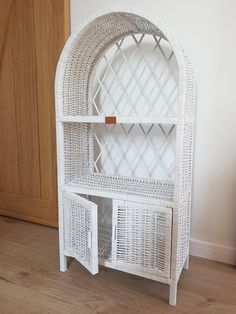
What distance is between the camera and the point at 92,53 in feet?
4.67

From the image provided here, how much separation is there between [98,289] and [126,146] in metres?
0.77

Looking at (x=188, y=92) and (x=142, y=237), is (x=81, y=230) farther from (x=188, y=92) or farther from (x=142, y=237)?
(x=188, y=92)

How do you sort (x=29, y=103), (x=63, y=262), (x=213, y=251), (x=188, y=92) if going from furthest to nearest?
1. (x=29, y=103)
2. (x=213, y=251)
3. (x=63, y=262)
4. (x=188, y=92)

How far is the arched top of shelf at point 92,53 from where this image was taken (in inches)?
42.5

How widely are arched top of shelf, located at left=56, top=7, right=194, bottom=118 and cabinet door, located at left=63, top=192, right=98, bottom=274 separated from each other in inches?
16.8

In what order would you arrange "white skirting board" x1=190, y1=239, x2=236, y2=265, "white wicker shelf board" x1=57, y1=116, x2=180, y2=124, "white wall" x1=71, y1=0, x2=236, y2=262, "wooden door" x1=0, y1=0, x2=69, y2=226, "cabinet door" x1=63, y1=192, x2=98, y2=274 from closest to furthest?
"white wicker shelf board" x1=57, y1=116, x2=180, y2=124 < "cabinet door" x1=63, y1=192, x2=98, y2=274 < "white wall" x1=71, y1=0, x2=236, y2=262 < "white skirting board" x1=190, y1=239, x2=236, y2=265 < "wooden door" x1=0, y1=0, x2=69, y2=226

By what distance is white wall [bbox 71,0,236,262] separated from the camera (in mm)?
1340

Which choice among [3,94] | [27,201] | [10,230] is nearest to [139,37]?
[3,94]

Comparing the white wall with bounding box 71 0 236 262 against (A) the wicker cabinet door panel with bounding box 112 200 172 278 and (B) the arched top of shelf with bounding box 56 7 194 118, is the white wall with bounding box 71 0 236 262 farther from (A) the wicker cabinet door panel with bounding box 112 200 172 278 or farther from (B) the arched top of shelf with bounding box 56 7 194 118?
(A) the wicker cabinet door panel with bounding box 112 200 172 278

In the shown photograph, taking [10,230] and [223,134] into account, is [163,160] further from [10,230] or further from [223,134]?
[10,230]

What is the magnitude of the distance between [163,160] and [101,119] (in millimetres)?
504

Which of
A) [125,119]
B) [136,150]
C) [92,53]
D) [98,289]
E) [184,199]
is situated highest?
[92,53]

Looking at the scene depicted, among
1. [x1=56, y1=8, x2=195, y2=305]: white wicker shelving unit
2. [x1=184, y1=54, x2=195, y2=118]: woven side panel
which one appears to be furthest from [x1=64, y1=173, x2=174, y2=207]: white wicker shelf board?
[x1=184, y1=54, x2=195, y2=118]: woven side panel

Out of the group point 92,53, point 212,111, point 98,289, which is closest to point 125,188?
point 98,289
